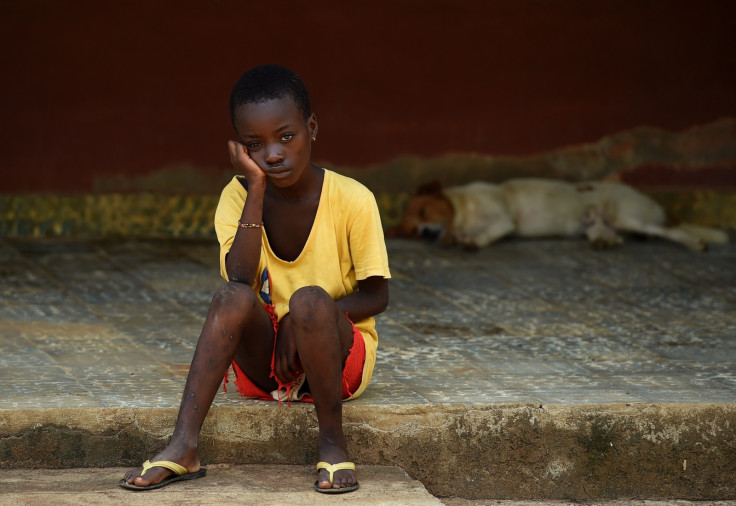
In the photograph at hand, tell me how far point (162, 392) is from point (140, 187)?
3604 mm

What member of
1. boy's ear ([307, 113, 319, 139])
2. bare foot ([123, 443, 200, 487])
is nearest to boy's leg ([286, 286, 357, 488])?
bare foot ([123, 443, 200, 487])

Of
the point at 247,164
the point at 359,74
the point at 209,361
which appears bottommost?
the point at 209,361

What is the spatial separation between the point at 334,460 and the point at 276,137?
0.92 meters

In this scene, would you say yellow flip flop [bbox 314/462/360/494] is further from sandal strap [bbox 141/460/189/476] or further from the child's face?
the child's face

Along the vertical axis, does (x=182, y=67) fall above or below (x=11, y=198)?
above

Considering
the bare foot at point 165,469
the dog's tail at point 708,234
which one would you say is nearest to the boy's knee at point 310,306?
the bare foot at point 165,469

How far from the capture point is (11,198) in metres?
6.63

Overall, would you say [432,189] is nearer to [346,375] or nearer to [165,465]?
[346,375]

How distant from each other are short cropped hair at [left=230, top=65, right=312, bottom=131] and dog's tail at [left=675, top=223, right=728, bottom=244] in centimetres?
434

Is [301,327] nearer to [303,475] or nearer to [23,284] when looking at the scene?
[303,475]

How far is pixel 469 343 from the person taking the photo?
13.9ft

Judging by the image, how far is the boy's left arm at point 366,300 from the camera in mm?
3197

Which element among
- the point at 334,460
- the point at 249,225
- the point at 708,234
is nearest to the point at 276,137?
the point at 249,225

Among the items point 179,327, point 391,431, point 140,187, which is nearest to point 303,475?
point 391,431
